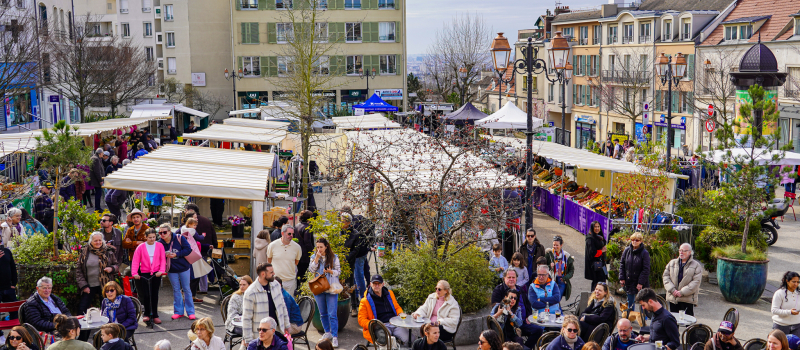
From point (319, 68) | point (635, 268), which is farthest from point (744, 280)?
point (319, 68)

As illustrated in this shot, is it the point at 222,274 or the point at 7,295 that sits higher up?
the point at 7,295

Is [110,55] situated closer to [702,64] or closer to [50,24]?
[50,24]

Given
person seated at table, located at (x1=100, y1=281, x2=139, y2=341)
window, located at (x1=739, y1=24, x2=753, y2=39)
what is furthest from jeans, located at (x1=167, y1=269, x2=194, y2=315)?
window, located at (x1=739, y1=24, x2=753, y2=39)

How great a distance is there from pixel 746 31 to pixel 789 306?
35130mm

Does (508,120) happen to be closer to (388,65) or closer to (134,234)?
(134,234)

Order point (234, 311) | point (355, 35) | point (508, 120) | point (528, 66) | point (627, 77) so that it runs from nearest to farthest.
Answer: point (234, 311)
point (528, 66)
point (508, 120)
point (627, 77)
point (355, 35)

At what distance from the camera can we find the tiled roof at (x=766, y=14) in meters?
37.7

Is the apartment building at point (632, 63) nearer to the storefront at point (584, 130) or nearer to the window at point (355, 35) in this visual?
the storefront at point (584, 130)

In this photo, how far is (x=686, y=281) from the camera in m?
10.4

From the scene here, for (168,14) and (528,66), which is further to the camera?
(168,14)

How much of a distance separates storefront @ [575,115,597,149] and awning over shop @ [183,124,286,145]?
114 feet

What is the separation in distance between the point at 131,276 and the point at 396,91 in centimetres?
5067

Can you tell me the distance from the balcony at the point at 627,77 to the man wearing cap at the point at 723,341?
131 ft

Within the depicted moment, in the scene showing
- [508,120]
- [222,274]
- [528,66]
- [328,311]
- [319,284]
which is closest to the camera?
[319,284]
